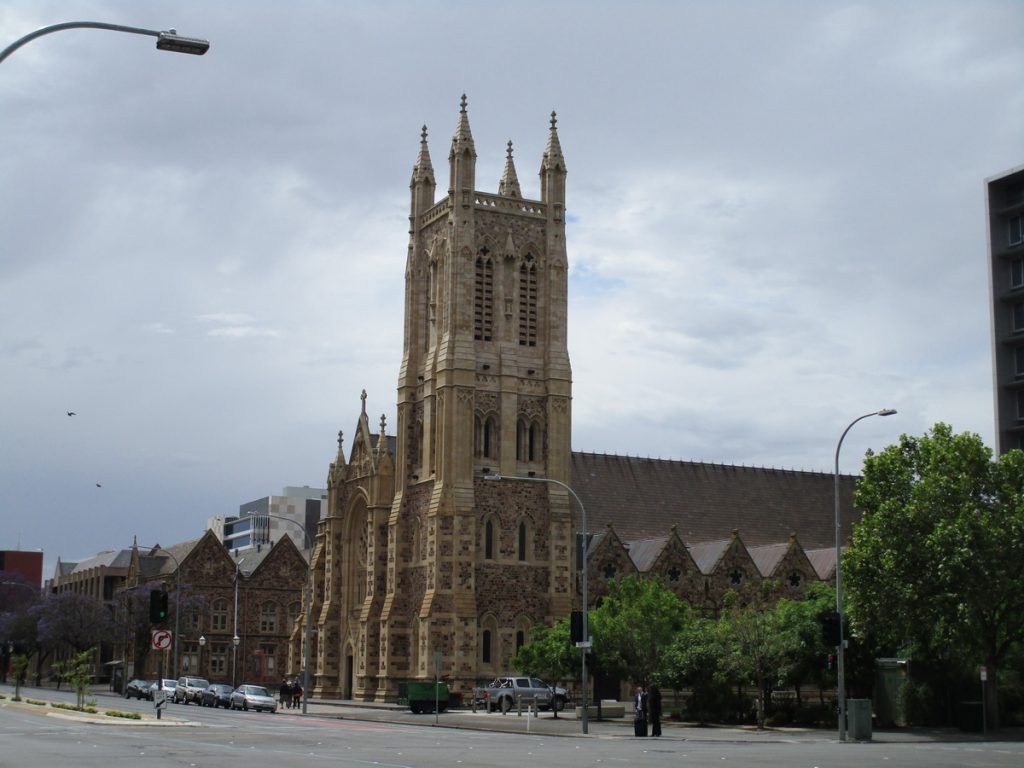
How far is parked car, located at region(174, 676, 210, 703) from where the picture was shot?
69938 mm

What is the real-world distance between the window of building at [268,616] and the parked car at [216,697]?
36602mm

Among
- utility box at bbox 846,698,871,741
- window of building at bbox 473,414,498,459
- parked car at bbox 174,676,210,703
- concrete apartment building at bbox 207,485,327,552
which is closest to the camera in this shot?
utility box at bbox 846,698,871,741

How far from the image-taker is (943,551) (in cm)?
4319

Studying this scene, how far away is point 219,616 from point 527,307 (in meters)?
43.6

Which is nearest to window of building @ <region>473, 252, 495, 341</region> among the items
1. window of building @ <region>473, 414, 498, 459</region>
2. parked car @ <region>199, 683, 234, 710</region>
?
window of building @ <region>473, 414, 498, 459</region>

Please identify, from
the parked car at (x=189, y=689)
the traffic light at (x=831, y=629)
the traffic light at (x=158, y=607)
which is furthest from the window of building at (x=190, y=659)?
the traffic light at (x=831, y=629)

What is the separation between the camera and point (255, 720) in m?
49.2

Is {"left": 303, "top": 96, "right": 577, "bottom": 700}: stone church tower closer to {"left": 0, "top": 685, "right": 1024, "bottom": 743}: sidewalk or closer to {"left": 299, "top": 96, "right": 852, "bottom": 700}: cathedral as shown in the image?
{"left": 299, "top": 96, "right": 852, "bottom": 700}: cathedral

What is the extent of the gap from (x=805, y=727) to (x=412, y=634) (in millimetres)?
27703

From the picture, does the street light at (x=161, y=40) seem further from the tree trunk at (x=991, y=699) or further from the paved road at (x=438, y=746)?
the tree trunk at (x=991, y=699)

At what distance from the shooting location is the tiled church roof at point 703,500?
256 ft

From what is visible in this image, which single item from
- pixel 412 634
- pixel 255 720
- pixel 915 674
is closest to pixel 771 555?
pixel 412 634

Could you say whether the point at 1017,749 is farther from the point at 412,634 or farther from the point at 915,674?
the point at 412,634

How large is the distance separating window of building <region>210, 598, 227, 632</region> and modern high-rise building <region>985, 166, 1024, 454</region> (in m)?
60.4
